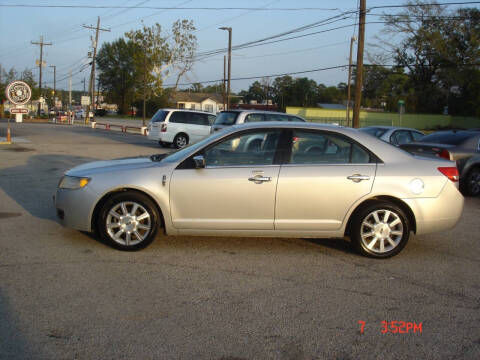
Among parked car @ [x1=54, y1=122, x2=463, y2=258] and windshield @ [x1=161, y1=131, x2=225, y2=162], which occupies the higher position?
windshield @ [x1=161, y1=131, x2=225, y2=162]

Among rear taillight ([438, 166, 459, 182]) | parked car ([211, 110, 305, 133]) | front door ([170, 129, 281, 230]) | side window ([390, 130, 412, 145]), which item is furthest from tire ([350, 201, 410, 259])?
parked car ([211, 110, 305, 133])

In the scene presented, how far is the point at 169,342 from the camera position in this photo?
3531 mm

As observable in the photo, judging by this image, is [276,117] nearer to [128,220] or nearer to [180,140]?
[180,140]

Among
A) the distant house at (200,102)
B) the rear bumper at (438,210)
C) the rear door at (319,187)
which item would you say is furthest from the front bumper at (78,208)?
the distant house at (200,102)

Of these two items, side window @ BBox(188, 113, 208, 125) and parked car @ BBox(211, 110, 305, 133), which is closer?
parked car @ BBox(211, 110, 305, 133)

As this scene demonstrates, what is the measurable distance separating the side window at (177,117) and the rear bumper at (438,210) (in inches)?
651

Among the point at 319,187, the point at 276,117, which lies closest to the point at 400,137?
the point at 276,117

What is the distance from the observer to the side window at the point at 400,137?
13711 mm

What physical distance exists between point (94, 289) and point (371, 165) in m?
3.34

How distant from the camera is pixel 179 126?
21.2 metres

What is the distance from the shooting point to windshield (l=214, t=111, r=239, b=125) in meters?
16.0

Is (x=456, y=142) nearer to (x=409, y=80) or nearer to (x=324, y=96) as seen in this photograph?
(x=409, y=80)

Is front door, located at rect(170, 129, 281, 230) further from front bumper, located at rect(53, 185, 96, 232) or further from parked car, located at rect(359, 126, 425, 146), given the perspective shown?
parked car, located at rect(359, 126, 425, 146)

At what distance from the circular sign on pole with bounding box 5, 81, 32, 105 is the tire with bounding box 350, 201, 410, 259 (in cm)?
1648
